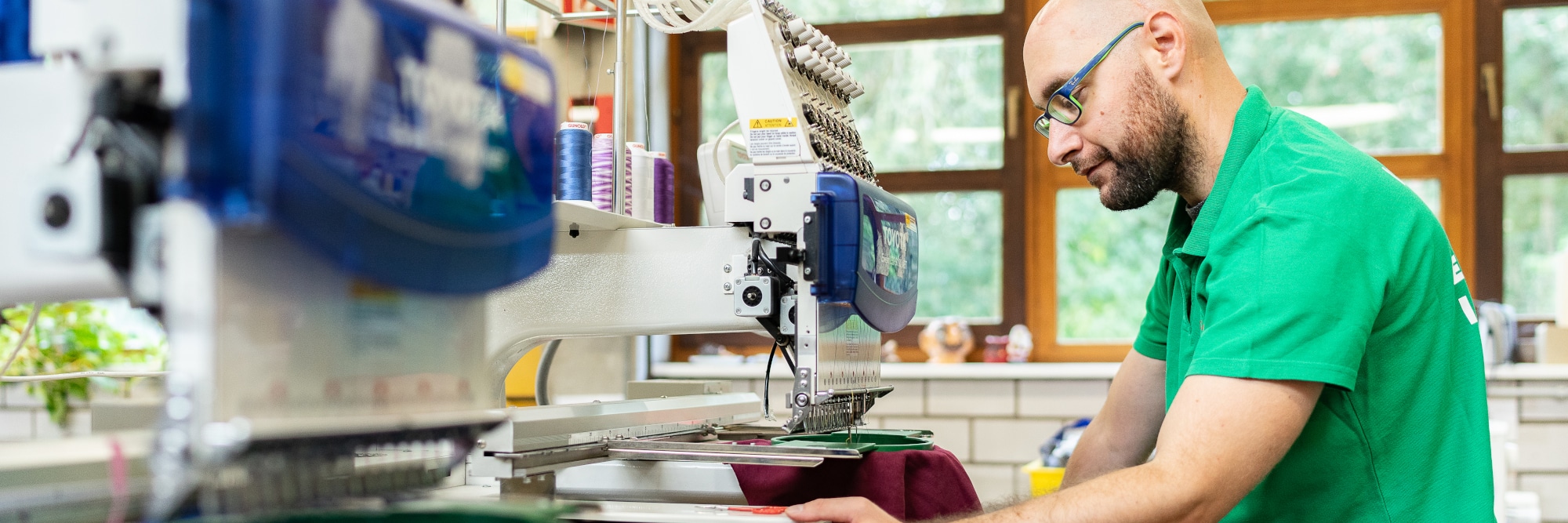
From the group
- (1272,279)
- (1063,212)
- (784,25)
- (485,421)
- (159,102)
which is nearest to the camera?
(159,102)

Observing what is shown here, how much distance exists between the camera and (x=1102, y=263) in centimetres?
393

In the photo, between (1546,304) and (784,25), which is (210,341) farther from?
(1546,304)

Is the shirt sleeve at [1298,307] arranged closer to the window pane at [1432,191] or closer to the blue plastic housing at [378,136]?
the blue plastic housing at [378,136]

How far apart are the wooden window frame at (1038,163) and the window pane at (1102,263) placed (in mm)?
39

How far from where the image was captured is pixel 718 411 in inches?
69.3

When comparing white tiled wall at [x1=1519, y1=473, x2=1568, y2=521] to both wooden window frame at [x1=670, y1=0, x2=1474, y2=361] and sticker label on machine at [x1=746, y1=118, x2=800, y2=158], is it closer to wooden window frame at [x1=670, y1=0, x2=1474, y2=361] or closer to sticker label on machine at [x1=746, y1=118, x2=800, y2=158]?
wooden window frame at [x1=670, y1=0, x2=1474, y2=361]

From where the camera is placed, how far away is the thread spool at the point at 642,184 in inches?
69.0

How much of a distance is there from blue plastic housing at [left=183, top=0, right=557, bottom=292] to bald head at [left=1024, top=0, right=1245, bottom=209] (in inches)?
34.1

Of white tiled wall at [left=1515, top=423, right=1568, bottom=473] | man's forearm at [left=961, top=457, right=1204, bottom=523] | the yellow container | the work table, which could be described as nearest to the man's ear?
man's forearm at [left=961, top=457, right=1204, bottom=523]

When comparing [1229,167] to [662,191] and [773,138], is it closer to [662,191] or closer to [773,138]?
[773,138]

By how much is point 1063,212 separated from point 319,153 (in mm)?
3579

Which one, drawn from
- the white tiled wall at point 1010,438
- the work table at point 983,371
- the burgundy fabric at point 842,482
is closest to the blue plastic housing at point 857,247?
the burgundy fabric at point 842,482

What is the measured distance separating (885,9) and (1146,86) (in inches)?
108

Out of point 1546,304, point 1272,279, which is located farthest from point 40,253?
point 1546,304
